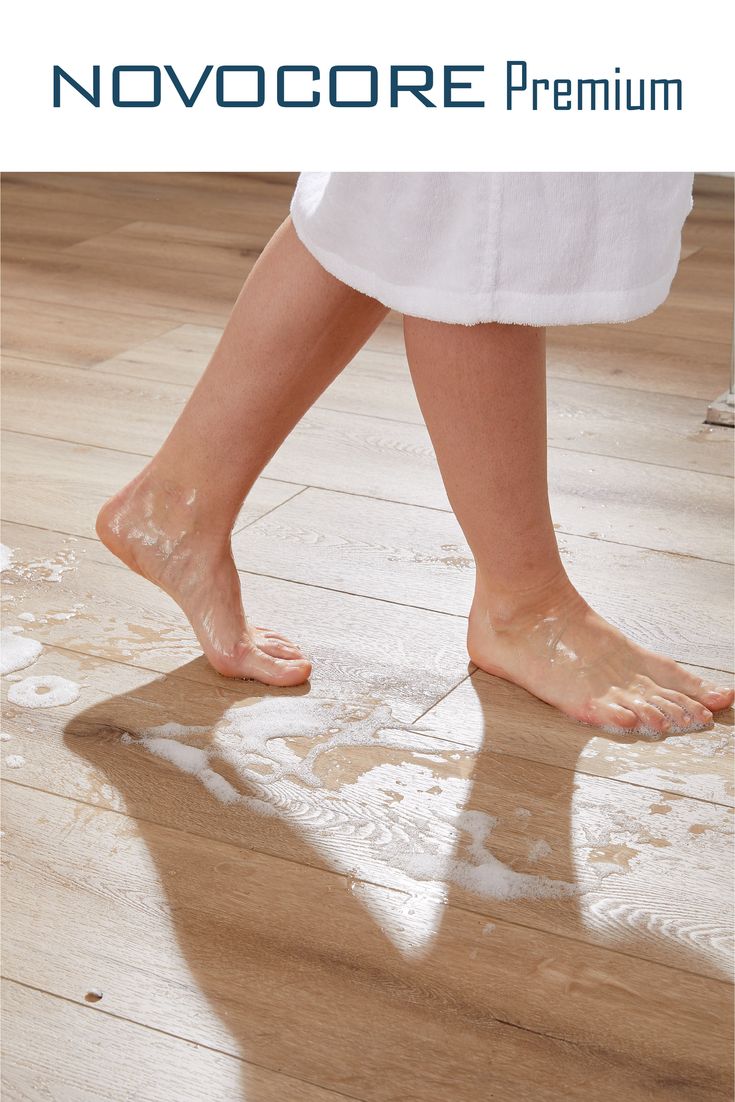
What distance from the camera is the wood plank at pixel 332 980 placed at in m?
0.72

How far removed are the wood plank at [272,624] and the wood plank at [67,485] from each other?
0.08m

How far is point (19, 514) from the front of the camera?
1387mm

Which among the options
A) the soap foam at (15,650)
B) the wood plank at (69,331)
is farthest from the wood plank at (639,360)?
the soap foam at (15,650)

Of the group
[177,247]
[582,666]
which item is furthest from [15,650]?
[177,247]

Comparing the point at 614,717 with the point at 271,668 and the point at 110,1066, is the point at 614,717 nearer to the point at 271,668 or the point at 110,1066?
the point at 271,668

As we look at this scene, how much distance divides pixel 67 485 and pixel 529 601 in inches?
23.5

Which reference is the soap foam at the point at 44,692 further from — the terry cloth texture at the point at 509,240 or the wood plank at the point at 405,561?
the terry cloth texture at the point at 509,240

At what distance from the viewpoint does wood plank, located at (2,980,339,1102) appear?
2.29 feet

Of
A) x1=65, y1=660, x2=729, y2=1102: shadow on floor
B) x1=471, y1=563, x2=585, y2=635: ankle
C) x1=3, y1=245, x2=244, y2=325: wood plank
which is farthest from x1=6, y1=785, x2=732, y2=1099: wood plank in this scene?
x1=3, y1=245, x2=244, y2=325: wood plank

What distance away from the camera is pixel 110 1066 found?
72 cm
